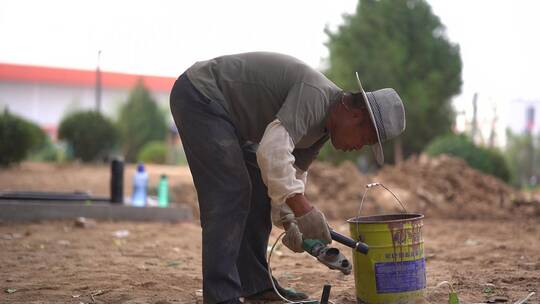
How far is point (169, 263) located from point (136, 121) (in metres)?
22.9

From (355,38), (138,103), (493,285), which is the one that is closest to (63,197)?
(493,285)

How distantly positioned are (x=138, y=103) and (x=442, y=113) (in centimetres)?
1366

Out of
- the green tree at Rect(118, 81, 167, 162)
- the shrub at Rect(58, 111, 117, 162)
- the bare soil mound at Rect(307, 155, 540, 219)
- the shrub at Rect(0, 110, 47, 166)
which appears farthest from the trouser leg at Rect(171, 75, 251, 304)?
the green tree at Rect(118, 81, 167, 162)

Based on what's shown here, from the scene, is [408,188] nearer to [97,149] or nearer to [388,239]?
[388,239]

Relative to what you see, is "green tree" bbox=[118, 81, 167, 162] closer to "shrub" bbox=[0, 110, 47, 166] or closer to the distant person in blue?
"shrub" bbox=[0, 110, 47, 166]

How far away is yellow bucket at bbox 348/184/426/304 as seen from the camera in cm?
354

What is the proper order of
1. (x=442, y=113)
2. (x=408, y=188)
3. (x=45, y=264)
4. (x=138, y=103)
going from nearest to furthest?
(x=45, y=264)
(x=408, y=188)
(x=442, y=113)
(x=138, y=103)

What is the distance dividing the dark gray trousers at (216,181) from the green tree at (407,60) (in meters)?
15.4

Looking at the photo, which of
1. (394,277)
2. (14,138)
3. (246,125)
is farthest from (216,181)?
(14,138)

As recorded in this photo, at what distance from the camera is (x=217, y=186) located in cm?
347

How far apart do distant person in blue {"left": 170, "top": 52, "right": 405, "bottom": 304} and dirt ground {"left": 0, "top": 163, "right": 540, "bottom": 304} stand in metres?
0.69

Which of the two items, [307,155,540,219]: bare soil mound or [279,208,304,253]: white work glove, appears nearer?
[279,208,304,253]: white work glove

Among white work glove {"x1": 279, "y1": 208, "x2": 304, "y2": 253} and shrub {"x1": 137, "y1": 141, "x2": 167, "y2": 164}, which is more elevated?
white work glove {"x1": 279, "y1": 208, "x2": 304, "y2": 253}

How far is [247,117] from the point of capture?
3602mm
